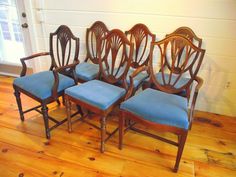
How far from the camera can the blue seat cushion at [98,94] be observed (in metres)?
1.65

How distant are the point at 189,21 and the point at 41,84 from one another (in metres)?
1.70

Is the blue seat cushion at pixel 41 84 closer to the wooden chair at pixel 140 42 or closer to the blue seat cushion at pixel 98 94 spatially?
the blue seat cushion at pixel 98 94

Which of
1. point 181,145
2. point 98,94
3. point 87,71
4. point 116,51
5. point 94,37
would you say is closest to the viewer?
point 181,145

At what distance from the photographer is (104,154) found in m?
1.80

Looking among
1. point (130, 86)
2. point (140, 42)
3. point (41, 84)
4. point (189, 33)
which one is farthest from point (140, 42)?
point (41, 84)

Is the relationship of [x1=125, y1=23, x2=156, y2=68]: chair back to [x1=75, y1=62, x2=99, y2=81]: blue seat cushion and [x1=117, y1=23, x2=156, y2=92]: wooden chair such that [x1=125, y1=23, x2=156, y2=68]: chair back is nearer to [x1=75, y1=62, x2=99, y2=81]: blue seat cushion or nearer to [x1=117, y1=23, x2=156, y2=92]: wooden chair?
[x1=117, y1=23, x2=156, y2=92]: wooden chair

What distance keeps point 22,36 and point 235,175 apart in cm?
309

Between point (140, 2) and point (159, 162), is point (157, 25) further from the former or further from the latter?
point (159, 162)

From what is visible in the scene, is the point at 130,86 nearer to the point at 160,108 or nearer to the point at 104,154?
the point at 160,108

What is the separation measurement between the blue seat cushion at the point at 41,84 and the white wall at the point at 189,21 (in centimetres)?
82

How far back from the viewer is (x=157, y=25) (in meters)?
2.25

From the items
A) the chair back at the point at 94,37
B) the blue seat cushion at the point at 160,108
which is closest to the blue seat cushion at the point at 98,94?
the blue seat cushion at the point at 160,108

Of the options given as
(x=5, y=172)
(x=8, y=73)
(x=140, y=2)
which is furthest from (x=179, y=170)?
→ (x=8, y=73)

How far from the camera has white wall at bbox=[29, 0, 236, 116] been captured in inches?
81.2
